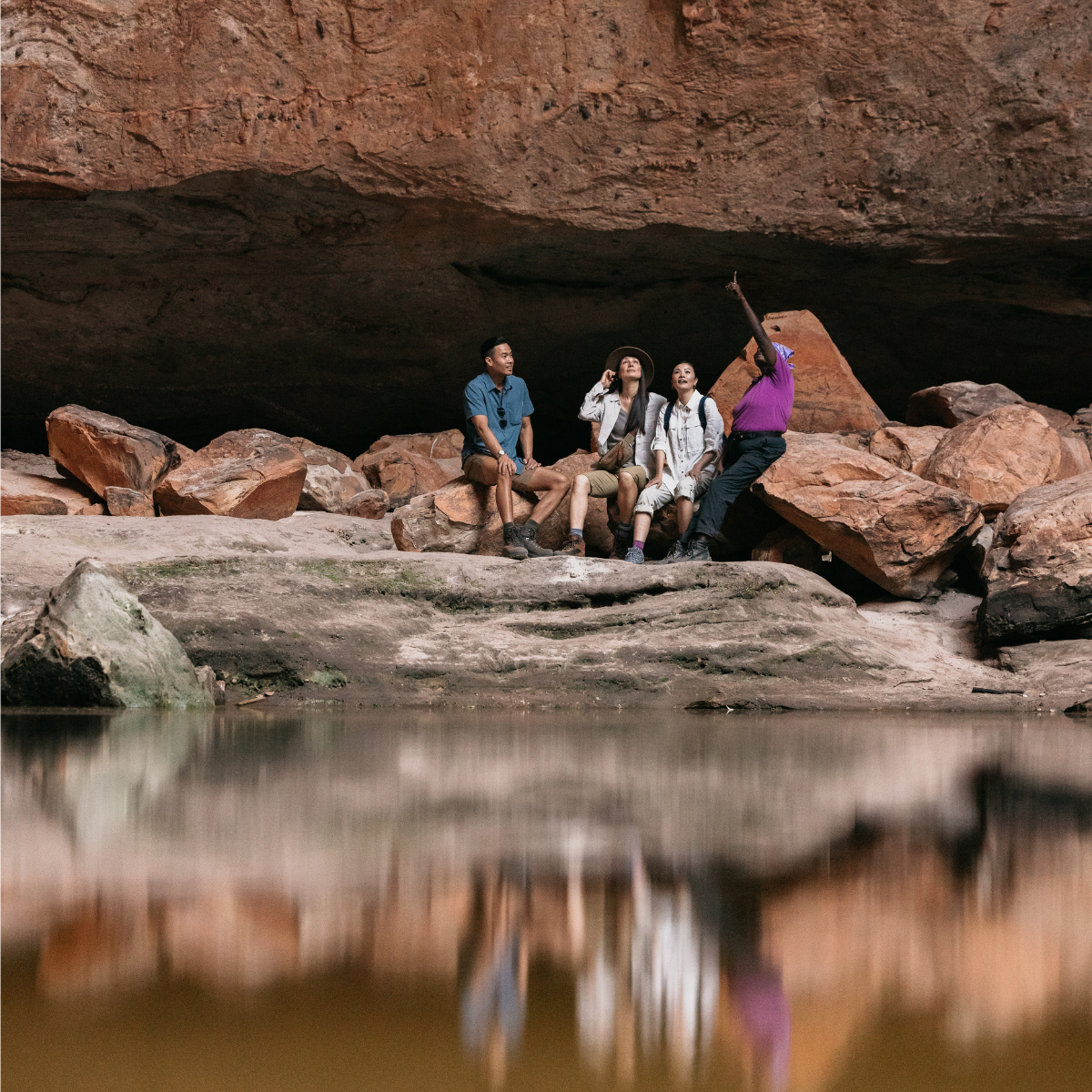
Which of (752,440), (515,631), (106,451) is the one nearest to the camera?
(515,631)

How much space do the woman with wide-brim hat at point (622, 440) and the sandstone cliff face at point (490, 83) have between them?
2282 millimetres

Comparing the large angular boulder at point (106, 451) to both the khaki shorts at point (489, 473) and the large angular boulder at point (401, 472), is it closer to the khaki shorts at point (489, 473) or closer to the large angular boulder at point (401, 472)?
the large angular boulder at point (401, 472)

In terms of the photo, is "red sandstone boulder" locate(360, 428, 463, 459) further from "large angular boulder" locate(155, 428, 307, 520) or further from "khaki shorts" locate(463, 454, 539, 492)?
"khaki shorts" locate(463, 454, 539, 492)

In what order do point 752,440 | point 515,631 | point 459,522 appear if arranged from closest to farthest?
point 515,631 < point 752,440 < point 459,522

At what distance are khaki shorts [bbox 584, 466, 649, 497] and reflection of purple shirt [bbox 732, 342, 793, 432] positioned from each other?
695 millimetres

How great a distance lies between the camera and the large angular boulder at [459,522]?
23.7ft

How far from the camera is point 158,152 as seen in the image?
8469 mm

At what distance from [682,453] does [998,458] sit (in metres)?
2.25

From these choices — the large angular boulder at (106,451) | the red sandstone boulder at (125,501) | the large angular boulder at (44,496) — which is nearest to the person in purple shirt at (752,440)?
the red sandstone boulder at (125,501)

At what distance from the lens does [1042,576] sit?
19.7ft

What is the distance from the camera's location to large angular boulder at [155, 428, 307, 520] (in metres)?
8.01

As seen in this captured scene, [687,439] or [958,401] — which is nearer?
[687,439]

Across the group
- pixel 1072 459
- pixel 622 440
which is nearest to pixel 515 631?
pixel 622 440

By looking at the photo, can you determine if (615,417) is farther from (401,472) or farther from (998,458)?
(401,472)
